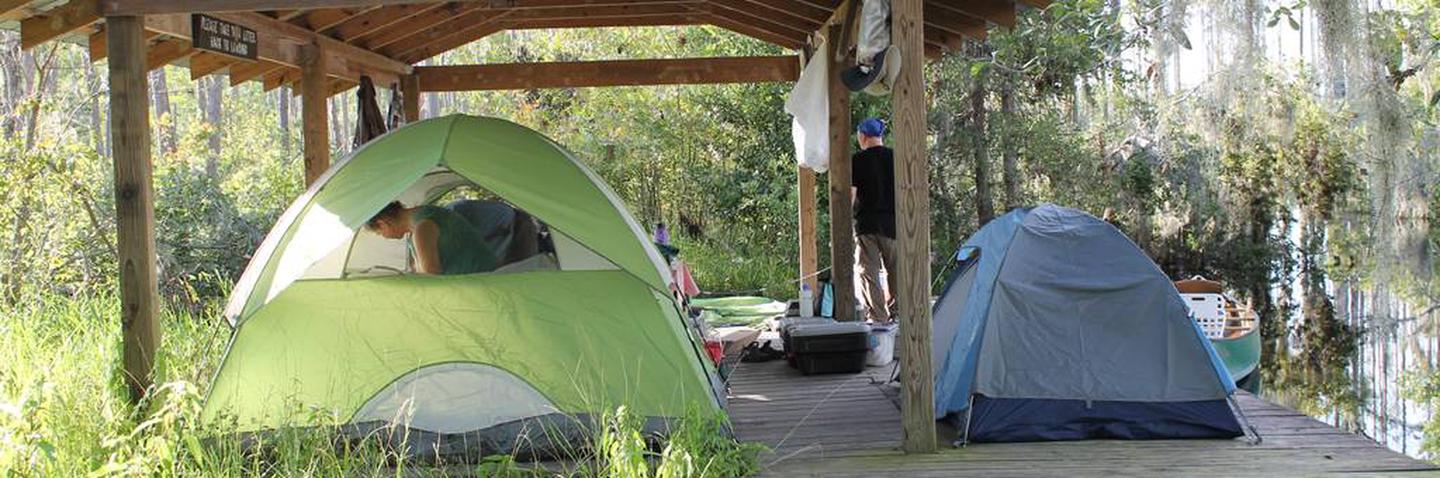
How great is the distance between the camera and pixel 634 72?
995 centimetres

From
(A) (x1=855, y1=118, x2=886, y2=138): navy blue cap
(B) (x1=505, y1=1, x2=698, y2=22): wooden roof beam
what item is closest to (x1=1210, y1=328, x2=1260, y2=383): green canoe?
(A) (x1=855, y1=118, x2=886, y2=138): navy blue cap

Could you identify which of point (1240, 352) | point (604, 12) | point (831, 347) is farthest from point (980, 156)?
point (831, 347)

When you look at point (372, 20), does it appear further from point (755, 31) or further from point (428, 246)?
point (428, 246)

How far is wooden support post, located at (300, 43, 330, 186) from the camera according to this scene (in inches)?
311

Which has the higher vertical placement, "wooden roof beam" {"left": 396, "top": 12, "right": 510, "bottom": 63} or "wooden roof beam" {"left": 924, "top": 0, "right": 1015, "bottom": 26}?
"wooden roof beam" {"left": 396, "top": 12, "right": 510, "bottom": 63}

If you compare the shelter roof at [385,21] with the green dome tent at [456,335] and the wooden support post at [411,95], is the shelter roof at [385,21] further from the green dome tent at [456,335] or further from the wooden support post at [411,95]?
the green dome tent at [456,335]

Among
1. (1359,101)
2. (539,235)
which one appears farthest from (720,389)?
(1359,101)

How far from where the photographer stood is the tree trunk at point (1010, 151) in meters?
15.1

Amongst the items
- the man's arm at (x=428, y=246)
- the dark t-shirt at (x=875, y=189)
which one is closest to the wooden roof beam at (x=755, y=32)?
the dark t-shirt at (x=875, y=189)

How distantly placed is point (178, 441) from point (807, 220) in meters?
6.50

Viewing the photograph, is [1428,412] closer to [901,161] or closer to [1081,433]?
[1081,433]

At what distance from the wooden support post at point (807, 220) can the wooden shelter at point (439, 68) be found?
0.01m

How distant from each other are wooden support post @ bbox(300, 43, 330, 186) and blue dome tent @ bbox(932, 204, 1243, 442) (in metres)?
4.20

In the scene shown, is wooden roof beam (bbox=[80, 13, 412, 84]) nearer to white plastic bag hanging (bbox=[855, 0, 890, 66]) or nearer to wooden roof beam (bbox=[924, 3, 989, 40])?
white plastic bag hanging (bbox=[855, 0, 890, 66])
